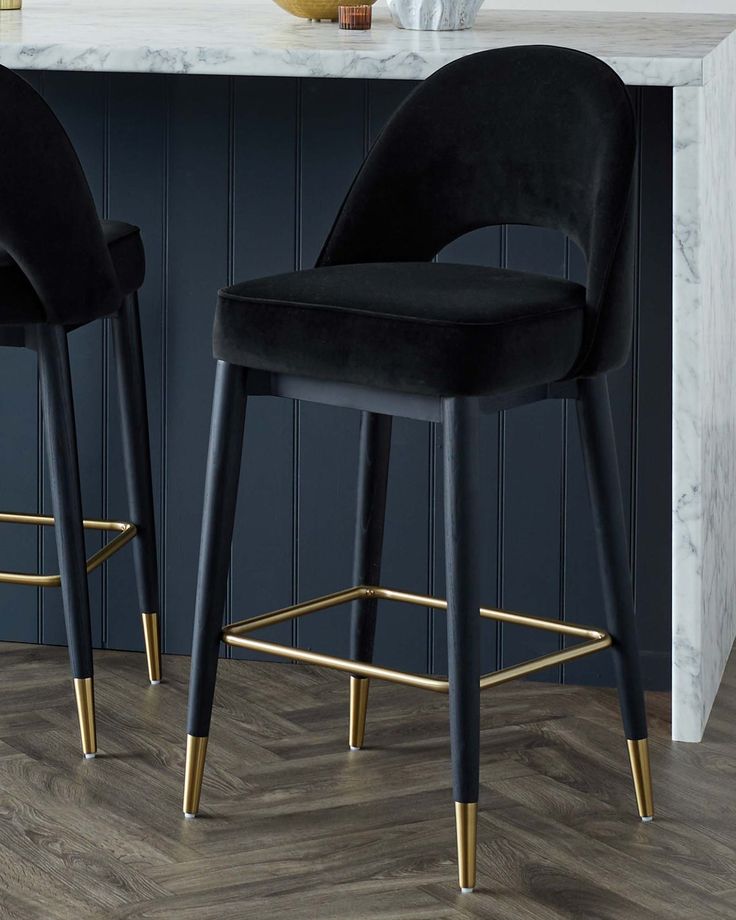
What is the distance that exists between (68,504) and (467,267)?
2.14 ft

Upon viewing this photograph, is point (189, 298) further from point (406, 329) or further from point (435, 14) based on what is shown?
point (406, 329)

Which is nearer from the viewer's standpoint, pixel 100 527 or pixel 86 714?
pixel 86 714

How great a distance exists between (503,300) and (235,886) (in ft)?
2.52

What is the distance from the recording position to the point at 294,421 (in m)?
2.58

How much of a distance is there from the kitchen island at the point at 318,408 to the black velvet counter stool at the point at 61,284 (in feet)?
0.68

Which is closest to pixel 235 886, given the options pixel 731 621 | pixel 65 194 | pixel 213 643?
pixel 213 643

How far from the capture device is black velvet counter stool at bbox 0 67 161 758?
2.05 m

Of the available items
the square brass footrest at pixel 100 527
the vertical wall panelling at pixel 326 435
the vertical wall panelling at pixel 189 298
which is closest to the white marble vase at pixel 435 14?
the vertical wall panelling at pixel 326 435

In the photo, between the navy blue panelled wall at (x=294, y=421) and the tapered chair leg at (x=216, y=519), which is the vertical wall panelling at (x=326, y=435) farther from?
the tapered chair leg at (x=216, y=519)

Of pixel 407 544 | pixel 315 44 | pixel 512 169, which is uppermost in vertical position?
pixel 315 44

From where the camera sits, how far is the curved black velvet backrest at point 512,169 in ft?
6.23

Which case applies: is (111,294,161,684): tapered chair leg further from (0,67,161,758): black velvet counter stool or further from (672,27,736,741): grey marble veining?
(672,27,736,741): grey marble veining

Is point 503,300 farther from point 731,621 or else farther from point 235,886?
point 731,621

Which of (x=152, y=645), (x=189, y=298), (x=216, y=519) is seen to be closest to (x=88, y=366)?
(x=189, y=298)
